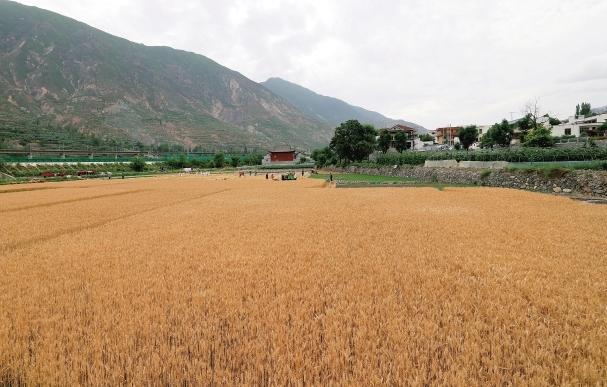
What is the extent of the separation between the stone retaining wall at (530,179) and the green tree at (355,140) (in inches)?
1105

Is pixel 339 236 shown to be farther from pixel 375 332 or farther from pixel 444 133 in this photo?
pixel 444 133

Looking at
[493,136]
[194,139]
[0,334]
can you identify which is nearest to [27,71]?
[194,139]

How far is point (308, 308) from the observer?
6129 mm

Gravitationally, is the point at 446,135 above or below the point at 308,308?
above

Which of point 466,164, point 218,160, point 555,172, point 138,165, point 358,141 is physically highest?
point 358,141

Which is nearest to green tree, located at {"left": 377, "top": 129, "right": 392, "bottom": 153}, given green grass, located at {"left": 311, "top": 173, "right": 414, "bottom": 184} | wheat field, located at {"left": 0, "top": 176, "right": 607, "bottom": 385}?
green grass, located at {"left": 311, "top": 173, "right": 414, "bottom": 184}

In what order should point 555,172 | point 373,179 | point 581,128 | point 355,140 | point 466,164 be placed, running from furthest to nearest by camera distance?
point 355,140 < point 581,128 < point 373,179 < point 466,164 < point 555,172

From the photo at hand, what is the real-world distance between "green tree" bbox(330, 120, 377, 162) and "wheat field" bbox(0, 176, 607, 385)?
72871mm

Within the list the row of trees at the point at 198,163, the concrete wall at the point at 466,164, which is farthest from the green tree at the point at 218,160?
the concrete wall at the point at 466,164

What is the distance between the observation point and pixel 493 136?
235 ft

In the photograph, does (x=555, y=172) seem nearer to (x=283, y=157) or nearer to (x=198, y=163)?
(x=283, y=157)

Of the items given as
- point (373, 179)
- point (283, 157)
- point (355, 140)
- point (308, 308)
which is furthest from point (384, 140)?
point (308, 308)

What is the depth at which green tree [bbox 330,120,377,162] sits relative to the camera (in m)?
84.6

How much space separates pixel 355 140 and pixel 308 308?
81577mm
